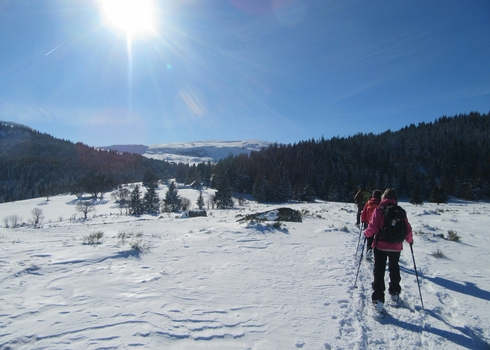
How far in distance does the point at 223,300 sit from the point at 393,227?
3.46m

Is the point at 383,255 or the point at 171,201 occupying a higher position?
the point at 383,255

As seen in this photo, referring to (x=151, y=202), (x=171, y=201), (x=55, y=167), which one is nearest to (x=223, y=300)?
(x=151, y=202)

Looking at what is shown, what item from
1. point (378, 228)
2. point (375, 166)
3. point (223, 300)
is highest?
point (375, 166)

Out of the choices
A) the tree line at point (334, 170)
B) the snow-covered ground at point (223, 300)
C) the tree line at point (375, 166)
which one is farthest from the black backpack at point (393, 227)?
the tree line at point (375, 166)

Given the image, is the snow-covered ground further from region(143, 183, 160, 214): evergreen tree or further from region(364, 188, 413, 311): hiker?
region(143, 183, 160, 214): evergreen tree

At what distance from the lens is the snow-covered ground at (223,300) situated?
10.4ft

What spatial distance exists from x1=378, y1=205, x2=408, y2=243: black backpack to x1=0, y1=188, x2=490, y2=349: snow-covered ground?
1319 mm

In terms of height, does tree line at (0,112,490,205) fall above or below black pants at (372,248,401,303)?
above

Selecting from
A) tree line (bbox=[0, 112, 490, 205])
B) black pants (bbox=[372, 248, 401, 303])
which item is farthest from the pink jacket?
tree line (bbox=[0, 112, 490, 205])

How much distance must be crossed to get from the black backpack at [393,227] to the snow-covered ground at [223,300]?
1.32 metres

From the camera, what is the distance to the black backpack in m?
4.27

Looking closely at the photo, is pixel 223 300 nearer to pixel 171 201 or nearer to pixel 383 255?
pixel 383 255

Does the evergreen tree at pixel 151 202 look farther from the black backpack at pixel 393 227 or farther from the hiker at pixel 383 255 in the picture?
the black backpack at pixel 393 227

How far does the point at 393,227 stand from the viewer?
4.31 metres
